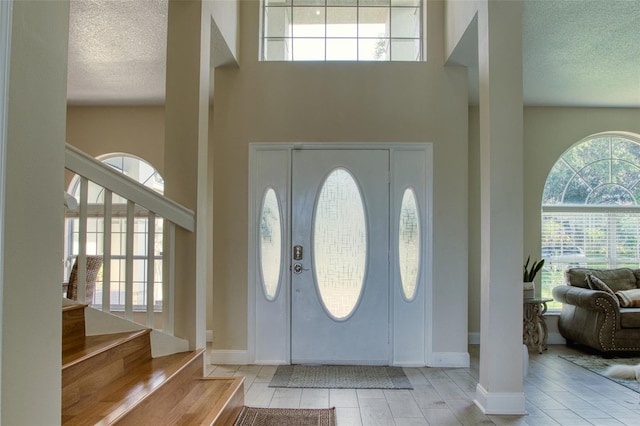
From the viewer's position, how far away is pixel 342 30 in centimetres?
450

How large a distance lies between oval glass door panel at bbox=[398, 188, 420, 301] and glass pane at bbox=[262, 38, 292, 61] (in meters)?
1.76

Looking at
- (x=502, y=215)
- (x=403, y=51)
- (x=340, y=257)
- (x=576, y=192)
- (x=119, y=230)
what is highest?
(x=403, y=51)

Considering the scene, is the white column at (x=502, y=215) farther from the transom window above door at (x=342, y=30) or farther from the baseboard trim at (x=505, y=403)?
the transom window above door at (x=342, y=30)

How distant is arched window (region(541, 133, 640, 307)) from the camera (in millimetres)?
5555

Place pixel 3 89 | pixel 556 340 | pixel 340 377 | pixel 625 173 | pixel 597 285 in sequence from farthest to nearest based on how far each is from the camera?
pixel 625 173, pixel 556 340, pixel 597 285, pixel 340 377, pixel 3 89

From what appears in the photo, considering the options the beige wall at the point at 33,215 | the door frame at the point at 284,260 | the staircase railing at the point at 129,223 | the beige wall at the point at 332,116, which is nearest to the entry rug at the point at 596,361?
the door frame at the point at 284,260

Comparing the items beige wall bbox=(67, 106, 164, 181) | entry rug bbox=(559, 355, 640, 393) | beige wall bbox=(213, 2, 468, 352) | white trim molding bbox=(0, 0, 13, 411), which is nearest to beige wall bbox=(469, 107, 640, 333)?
entry rug bbox=(559, 355, 640, 393)

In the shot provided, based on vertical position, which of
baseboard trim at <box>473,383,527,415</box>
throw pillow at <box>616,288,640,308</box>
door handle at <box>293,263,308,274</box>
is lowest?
baseboard trim at <box>473,383,527,415</box>

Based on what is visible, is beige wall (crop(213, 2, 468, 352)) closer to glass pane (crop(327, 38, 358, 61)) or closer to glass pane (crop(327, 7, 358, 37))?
glass pane (crop(327, 38, 358, 61))

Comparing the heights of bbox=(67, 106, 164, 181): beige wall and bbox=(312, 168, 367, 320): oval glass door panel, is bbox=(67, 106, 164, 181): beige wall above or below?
above

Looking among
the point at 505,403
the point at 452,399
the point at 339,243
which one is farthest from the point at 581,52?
the point at 452,399

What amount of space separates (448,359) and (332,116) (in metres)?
2.47

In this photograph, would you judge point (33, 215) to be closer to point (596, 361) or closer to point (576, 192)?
point (596, 361)

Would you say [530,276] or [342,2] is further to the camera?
[530,276]
